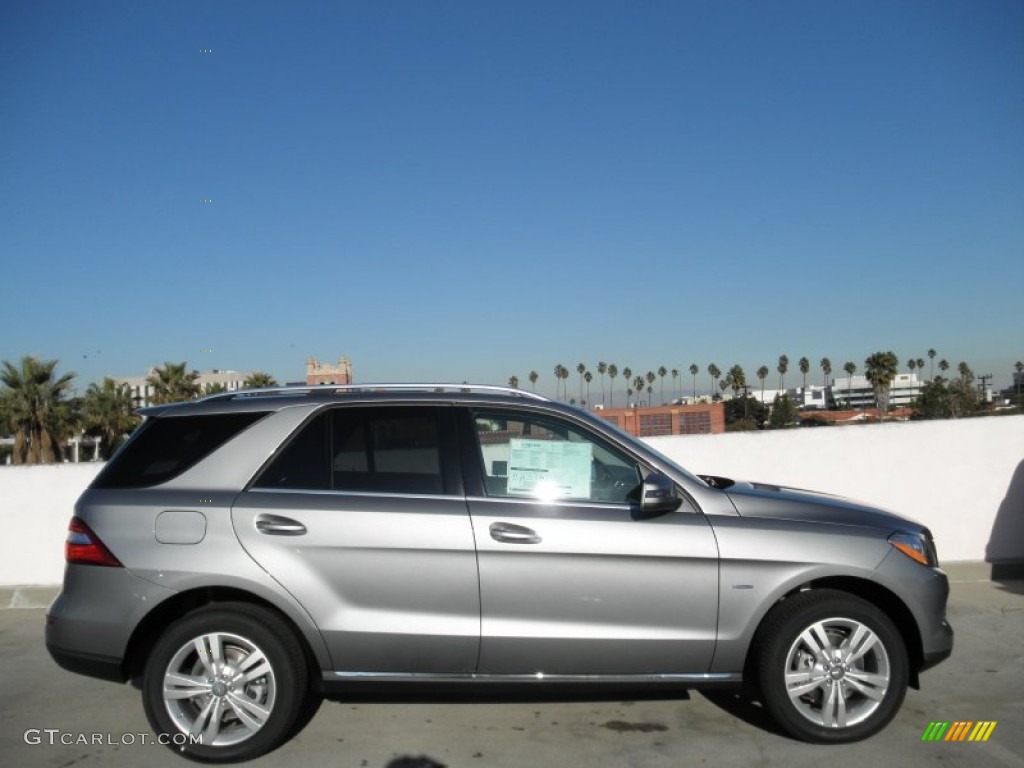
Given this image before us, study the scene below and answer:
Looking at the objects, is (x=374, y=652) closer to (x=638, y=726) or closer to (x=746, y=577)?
(x=638, y=726)

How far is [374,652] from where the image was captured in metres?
3.87

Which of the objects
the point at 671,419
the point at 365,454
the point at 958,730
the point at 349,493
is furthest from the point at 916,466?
the point at 349,493

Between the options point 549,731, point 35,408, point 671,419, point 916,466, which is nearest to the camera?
point 549,731

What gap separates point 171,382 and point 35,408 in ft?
40.8

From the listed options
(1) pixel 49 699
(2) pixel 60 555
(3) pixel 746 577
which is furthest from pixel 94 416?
(3) pixel 746 577

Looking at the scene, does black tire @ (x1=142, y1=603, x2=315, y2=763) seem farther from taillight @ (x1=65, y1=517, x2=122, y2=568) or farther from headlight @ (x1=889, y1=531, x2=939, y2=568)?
headlight @ (x1=889, y1=531, x2=939, y2=568)

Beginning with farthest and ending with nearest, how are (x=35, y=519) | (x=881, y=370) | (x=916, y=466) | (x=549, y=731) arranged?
(x=881, y=370), (x=916, y=466), (x=35, y=519), (x=549, y=731)

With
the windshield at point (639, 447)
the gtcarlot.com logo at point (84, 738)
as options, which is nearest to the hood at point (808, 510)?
the windshield at point (639, 447)

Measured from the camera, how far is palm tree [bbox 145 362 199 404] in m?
47.3

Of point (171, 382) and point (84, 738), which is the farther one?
point (171, 382)

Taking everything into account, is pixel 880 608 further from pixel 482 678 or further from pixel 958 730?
pixel 482 678

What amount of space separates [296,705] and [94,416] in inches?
1784

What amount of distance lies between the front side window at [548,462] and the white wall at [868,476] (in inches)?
141

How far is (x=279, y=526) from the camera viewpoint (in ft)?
12.8
